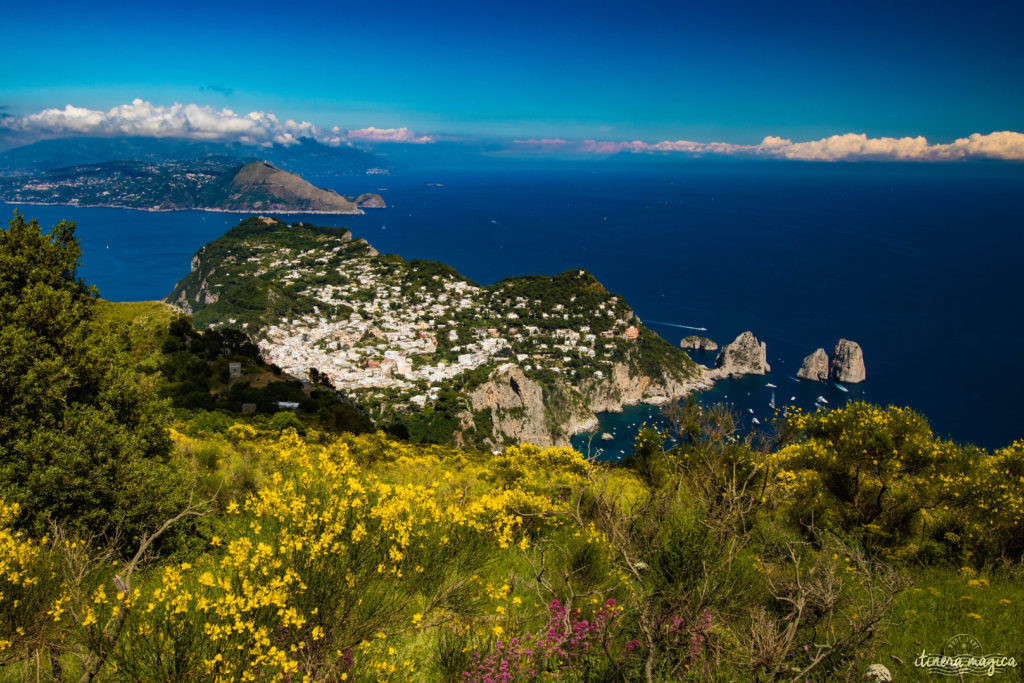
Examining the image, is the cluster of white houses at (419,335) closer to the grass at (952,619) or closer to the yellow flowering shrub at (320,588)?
the yellow flowering shrub at (320,588)

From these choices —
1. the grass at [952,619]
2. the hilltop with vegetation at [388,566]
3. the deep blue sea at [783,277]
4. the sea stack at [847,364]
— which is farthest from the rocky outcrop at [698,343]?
the grass at [952,619]

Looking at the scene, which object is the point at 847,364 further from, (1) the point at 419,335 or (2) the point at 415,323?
(2) the point at 415,323

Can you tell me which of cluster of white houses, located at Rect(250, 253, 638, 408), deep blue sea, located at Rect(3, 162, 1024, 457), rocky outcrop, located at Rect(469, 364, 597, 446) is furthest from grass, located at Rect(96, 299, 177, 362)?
deep blue sea, located at Rect(3, 162, 1024, 457)

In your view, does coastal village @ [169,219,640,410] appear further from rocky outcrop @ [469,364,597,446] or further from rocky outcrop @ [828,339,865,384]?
rocky outcrop @ [828,339,865,384]

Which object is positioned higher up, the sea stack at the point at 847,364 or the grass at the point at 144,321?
the grass at the point at 144,321

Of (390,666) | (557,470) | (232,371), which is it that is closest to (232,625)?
(390,666)

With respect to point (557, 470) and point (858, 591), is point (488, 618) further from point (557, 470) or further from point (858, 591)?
point (557, 470)
